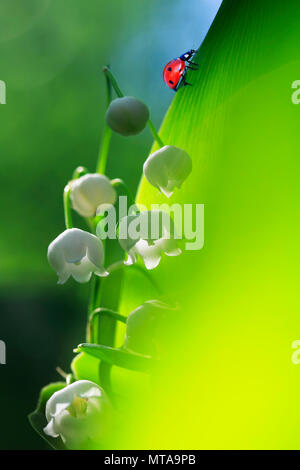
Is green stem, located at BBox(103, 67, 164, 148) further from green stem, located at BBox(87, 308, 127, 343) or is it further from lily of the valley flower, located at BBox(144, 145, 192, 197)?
green stem, located at BBox(87, 308, 127, 343)

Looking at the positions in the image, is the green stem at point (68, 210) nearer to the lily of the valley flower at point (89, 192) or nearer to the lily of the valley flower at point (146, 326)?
the lily of the valley flower at point (89, 192)

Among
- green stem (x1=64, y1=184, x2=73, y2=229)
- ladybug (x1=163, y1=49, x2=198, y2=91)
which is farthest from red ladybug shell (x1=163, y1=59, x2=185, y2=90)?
green stem (x1=64, y1=184, x2=73, y2=229)

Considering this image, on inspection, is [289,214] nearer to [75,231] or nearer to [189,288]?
[189,288]

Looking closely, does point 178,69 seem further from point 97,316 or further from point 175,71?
point 97,316

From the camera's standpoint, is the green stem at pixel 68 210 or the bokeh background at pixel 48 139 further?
the bokeh background at pixel 48 139

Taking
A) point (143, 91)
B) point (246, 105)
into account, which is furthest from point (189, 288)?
point (143, 91)

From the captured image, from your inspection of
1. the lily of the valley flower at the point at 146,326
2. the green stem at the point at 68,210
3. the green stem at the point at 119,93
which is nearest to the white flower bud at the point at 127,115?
the green stem at the point at 119,93

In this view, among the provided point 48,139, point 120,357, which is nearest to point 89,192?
point 120,357

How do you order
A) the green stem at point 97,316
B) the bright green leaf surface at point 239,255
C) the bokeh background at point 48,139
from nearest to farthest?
the bright green leaf surface at point 239,255 < the green stem at point 97,316 < the bokeh background at point 48,139
